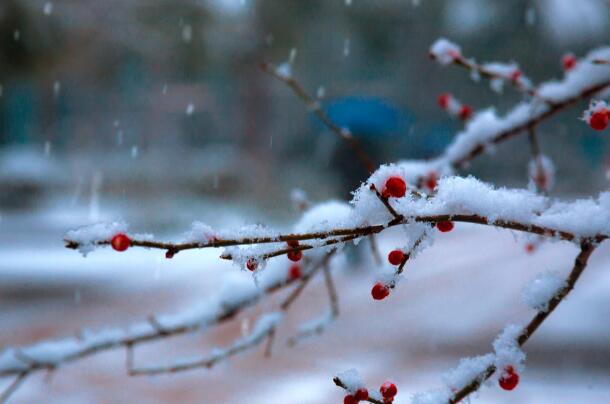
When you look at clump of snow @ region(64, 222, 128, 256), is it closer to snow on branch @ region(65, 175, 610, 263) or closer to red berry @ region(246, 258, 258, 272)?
snow on branch @ region(65, 175, 610, 263)

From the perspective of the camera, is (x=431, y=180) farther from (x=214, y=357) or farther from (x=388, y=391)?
(x=388, y=391)

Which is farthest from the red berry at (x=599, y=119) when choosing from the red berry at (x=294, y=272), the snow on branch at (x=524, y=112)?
the red berry at (x=294, y=272)

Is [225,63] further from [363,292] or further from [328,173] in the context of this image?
[363,292]

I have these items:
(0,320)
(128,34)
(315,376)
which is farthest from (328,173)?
(315,376)

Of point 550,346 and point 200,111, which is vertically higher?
point 200,111

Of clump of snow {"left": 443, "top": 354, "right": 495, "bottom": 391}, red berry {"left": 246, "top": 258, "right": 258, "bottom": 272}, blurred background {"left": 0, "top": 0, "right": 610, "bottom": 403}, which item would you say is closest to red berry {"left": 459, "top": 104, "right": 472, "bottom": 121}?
clump of snow {"left": 443, "top": 354, "right": 495, "bottom": 391}

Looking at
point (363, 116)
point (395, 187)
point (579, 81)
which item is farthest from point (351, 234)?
point (363, 116)

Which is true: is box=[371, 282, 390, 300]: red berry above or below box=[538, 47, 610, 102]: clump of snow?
below
